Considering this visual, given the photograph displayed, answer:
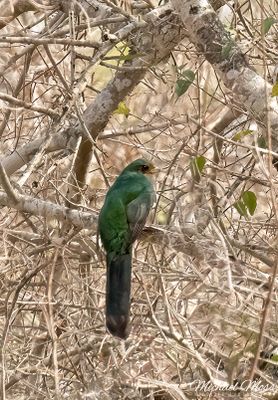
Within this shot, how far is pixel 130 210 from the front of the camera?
4617 mm

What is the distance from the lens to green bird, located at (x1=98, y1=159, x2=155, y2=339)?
4179 mm

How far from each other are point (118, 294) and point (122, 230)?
421 mm

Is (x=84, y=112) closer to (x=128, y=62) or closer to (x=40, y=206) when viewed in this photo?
(x=128, y=62)

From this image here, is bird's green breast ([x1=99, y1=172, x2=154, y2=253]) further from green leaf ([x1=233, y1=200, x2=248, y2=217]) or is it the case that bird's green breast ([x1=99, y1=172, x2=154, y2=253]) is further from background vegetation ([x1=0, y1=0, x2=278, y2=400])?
green leaf ([x1=233, y1=200, x2=248, y2=217])

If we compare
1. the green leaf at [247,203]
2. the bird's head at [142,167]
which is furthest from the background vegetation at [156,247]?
the bird's head at [142,167]

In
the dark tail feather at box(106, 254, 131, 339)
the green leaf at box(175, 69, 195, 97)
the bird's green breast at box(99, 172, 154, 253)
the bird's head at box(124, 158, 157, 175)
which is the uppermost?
the green leaf at box(175, 69, 195, 97)

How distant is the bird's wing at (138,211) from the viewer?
14.7 ft

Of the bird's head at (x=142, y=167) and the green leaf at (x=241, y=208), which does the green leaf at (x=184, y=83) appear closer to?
the bird's head at (x=142, y=167)

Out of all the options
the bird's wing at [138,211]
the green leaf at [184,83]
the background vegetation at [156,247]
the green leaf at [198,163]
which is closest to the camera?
the background vegetation at [156,247]

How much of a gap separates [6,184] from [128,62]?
4.51 ft

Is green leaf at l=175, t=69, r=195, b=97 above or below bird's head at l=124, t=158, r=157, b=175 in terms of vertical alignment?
above

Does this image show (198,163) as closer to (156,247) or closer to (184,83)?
(184,83)

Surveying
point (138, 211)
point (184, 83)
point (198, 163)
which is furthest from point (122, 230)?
→ point (184, 83)

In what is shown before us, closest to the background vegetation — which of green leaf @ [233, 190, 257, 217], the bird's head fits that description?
green leaf @ [233, 190, 257, 217]
